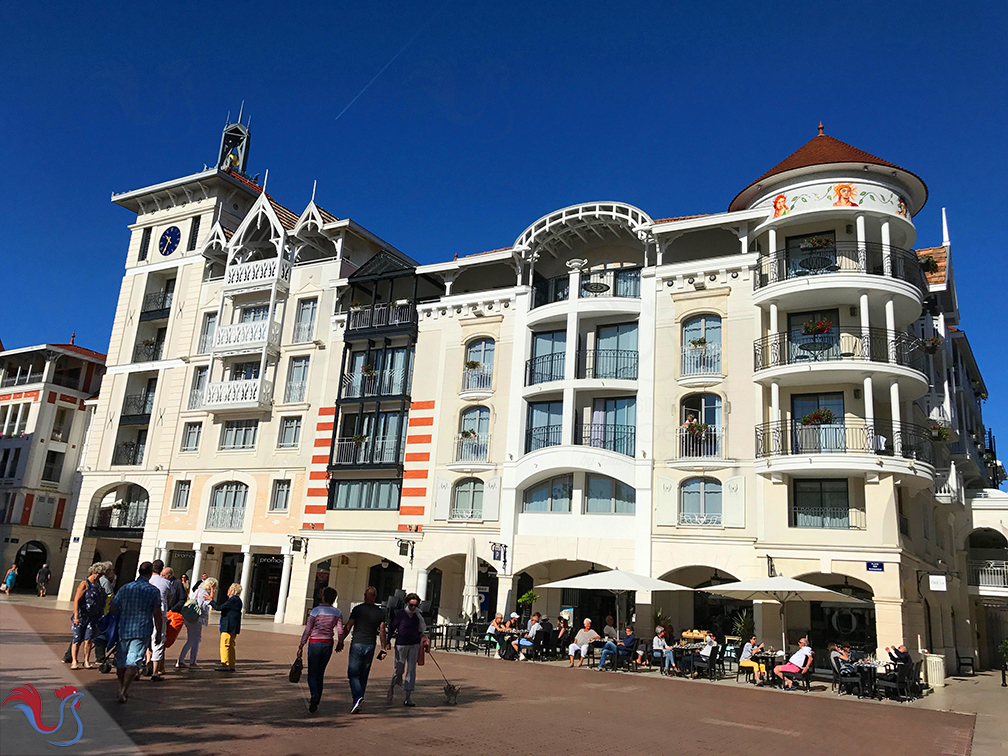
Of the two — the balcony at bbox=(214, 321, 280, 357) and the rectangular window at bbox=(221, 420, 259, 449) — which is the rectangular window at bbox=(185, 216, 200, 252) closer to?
the balcony at bbox=(214, 321, 280, 357)

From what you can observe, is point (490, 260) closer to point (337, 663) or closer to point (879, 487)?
point (879, 487)

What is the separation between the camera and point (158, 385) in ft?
129

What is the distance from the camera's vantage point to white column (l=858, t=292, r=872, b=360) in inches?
966

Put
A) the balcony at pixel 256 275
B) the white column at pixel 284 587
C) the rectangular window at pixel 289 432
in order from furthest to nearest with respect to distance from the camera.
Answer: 1. the balcony at pixel 256 275
2. the rectangular window at pixel 289 432
3. the white column at pixel 284 587

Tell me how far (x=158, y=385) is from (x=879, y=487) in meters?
32.0

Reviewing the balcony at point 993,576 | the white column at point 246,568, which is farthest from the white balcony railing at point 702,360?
the white column at point 246,568

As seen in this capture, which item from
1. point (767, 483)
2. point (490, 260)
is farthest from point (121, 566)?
point (767, 483)

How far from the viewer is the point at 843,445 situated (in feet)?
79.4

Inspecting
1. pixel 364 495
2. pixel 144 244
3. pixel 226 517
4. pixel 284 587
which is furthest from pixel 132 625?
pixel 144 244

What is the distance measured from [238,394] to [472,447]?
12.0 metres

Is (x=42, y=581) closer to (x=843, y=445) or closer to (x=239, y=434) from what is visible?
(x=239, y=434)

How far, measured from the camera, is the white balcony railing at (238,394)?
116 feet

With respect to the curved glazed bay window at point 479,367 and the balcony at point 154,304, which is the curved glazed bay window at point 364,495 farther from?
the balcony at point 154,304

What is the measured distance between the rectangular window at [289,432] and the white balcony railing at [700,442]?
1665 cm
